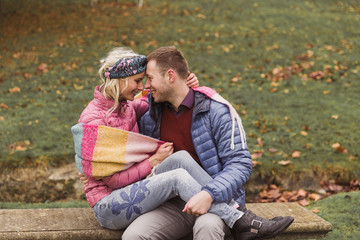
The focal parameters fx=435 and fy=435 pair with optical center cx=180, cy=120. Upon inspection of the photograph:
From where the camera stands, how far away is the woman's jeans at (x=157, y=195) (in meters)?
3.00

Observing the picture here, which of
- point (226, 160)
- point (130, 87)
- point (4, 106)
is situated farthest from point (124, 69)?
point (4, 106)

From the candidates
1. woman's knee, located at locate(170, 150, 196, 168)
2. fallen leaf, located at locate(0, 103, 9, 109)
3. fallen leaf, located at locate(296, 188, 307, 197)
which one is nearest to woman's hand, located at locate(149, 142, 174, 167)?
woman's knee, located at locate(170, 150, 196, 168)

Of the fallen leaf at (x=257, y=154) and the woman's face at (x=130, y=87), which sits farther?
the fallen leaf at (x=257, y=154)

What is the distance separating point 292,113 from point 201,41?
3.92 metres

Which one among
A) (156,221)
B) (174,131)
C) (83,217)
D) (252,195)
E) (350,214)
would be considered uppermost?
Answer: (174,131)

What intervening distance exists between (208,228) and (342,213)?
217cm

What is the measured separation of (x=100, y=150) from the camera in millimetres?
3143

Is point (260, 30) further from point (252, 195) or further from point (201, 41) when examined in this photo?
point (252, 195)

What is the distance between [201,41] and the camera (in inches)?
404

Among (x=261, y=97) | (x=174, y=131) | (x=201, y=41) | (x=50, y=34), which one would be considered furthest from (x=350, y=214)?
(x=50, y=34)

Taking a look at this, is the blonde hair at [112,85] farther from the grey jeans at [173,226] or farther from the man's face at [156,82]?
the grey jeans at [173,226]

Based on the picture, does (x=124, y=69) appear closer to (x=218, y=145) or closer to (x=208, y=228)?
(x=218, y=145)

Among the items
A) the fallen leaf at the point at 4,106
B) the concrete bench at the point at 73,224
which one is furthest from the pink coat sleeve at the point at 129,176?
the fallen leaf at the point at 4,106

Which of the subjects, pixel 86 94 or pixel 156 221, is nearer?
pixel 156 221
